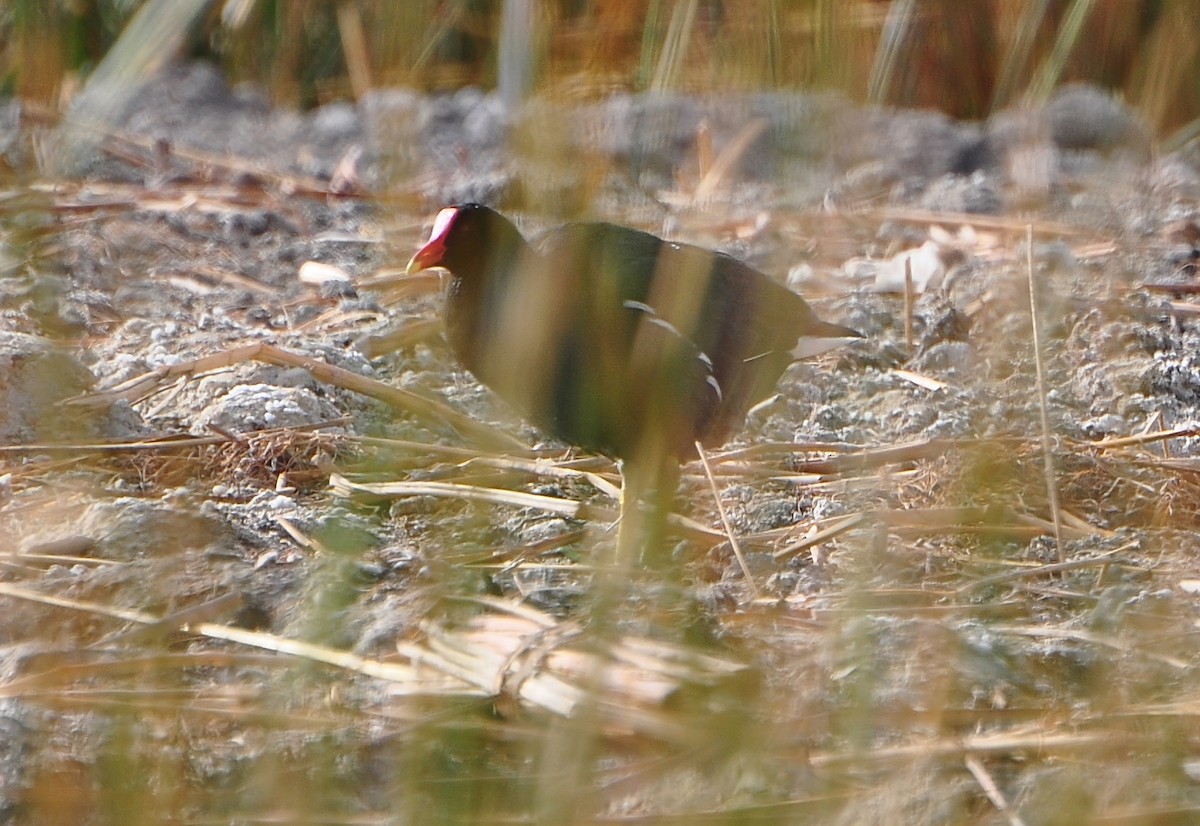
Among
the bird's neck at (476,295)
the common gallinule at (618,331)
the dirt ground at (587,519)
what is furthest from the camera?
the bird's neck at (476,295)

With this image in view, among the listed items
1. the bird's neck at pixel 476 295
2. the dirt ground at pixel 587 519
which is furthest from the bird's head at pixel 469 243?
the dirt ground at pixel 587 519

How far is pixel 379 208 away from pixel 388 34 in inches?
7.2

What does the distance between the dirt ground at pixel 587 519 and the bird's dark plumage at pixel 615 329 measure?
9 cm

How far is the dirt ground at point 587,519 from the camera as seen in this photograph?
122 cm

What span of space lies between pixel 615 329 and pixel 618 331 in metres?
0.03

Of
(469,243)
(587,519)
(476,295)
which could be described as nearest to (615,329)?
(587,519)

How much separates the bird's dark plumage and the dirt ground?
87mm

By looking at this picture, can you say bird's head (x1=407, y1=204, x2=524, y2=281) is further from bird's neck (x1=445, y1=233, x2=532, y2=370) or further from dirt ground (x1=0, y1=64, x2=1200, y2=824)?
dirt ground (x1=0, y1=64, x2=1200, y2=824)

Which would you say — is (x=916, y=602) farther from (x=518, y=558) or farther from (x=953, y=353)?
(x=953, y=353)

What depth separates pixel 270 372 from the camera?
2791mm

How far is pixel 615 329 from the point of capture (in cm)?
147

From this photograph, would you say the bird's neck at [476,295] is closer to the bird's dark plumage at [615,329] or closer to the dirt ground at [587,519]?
the bird's dark plumage at [615,329]

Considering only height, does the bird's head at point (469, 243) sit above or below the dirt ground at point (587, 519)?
above

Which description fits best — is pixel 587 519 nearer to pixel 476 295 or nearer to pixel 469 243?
pixel 476 295
